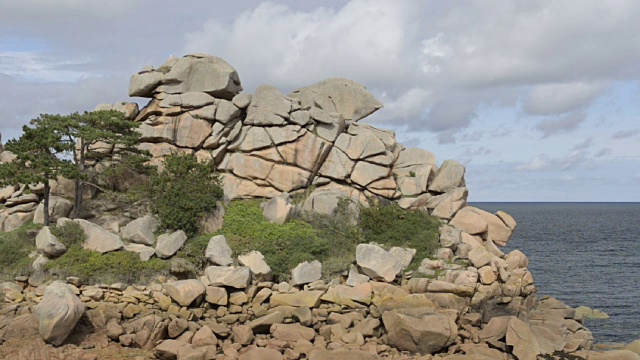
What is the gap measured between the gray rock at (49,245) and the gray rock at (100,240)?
3.90 ft

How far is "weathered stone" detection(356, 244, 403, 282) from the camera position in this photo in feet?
101

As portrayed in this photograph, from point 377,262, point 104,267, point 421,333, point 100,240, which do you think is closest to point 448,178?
point 377,262

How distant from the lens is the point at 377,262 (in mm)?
31094

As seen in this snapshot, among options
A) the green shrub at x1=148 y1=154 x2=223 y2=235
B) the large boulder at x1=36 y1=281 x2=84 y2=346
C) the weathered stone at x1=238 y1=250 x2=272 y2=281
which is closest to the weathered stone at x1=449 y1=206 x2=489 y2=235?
the weathered stone at x1=238 y1=250 x2=272 y2=281

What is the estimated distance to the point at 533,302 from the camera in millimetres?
33062

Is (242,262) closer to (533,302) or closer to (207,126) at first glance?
(207,126)

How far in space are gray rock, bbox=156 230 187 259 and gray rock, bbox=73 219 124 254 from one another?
1942 millimetres

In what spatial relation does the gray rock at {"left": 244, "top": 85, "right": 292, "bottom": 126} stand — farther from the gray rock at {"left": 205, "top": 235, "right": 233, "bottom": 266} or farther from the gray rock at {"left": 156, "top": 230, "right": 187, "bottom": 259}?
the gray rock at {"left": 156, "top": 230, "right": 187, "bottom": 259}

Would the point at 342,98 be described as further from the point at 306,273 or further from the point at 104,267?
the point at 104,267

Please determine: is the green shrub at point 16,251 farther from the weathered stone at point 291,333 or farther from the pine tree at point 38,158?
the weathered stone at point 291,333

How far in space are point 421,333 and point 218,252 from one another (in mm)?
11423

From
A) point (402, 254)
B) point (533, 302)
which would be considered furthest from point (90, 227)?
point (533, 302)

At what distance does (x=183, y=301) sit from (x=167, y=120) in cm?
1541

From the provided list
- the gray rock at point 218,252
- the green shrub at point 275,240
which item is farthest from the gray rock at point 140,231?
the green shrub at point 275,240
